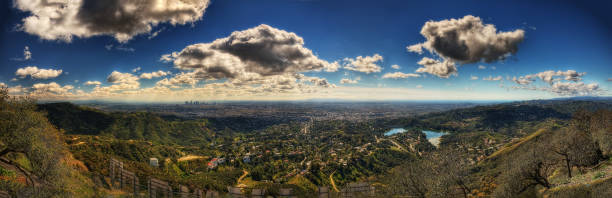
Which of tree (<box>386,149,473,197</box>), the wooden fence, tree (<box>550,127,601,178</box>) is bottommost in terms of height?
tree (<box>386,149,473,197</box>)

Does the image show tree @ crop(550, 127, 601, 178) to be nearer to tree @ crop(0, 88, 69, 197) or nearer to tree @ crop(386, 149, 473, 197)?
tree @ crop(386, 149, 473, 197)

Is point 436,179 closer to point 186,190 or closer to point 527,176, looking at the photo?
point 527,176

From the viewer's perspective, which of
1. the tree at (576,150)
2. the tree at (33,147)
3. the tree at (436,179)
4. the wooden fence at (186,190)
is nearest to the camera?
the wooden fence at (186,190)

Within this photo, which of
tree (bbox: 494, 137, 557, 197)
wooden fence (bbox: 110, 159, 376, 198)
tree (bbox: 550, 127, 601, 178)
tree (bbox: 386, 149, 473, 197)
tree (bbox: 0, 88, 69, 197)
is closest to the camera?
wooden fence (bbox: 110, 159, 376, 198)

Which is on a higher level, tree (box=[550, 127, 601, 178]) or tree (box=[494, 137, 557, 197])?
tree (box=[550, 127, 601, 178])

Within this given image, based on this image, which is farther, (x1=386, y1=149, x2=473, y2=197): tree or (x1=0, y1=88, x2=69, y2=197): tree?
(x1=386, y1=149, x2=473, y2=197): tree

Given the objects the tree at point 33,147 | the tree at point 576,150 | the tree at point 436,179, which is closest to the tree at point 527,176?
the tree at point 576,150

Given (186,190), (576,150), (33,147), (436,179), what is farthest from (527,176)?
(33,147)

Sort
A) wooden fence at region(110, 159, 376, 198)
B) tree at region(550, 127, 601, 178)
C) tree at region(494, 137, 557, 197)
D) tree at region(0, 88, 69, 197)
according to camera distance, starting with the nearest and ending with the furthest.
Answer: wooden fence at region(110, 159, 376, 198)
tree at region(0, 88, 69, 197)
tree at region(494, 137, 557, 197)
tree at region(550, 127, 601, 178)

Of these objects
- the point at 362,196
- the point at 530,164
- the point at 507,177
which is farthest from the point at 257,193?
the point at 530,164

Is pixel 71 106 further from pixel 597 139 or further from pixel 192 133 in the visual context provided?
pixel 597 139

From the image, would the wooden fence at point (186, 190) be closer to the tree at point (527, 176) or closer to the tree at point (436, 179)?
the tree at point (436, 179)

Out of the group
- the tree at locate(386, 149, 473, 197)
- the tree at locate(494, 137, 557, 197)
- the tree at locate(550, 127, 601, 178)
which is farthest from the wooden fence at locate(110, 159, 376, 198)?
the tree at locate(550, 127, 601, 178)
